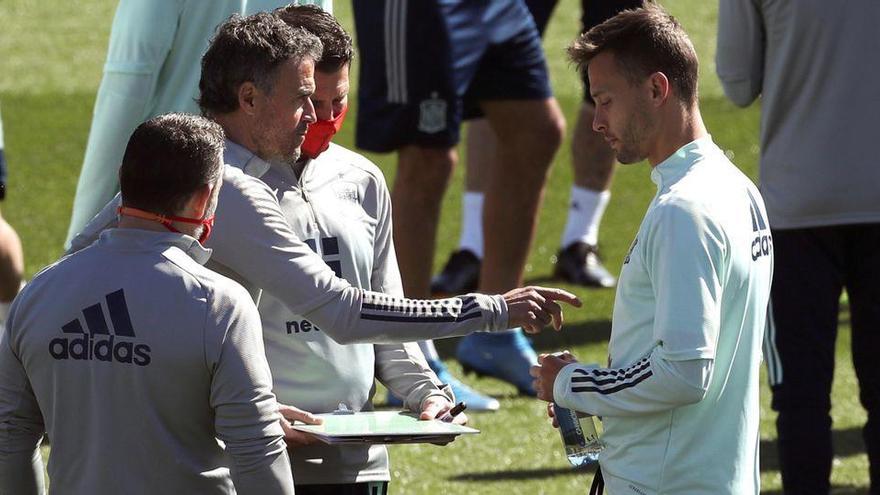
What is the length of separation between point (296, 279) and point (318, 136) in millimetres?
381

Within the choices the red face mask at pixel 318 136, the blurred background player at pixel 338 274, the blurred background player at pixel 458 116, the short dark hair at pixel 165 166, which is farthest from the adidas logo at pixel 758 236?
the blurred background player at pixel 458 116

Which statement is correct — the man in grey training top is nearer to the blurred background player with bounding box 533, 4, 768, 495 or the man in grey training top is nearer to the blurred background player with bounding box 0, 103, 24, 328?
the blurred background player with bounding box 533, 4, 768, 495

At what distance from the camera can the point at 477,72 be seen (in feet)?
21.0

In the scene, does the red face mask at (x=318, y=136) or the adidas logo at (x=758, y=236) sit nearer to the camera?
the adidas logo at (x=758, y=236)

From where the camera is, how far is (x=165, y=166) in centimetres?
292

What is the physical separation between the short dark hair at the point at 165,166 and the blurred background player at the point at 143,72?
1309 millimetres

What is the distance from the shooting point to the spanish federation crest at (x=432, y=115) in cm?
616

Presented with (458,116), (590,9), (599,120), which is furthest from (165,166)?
(590,9)

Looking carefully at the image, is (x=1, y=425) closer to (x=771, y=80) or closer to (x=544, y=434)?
(x=771, y=80)

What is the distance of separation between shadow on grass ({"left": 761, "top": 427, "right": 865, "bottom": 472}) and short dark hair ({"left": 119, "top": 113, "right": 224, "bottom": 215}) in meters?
3.08

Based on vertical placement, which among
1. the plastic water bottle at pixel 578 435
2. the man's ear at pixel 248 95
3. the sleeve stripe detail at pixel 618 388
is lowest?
the plastic water bottle at pixel 578 435

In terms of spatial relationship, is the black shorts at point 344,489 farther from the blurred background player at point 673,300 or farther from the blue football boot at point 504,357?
the blue football boot at point 504,357

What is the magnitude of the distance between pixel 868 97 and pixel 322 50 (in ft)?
6.08

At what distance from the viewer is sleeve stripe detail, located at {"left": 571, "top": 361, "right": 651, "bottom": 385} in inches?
119
